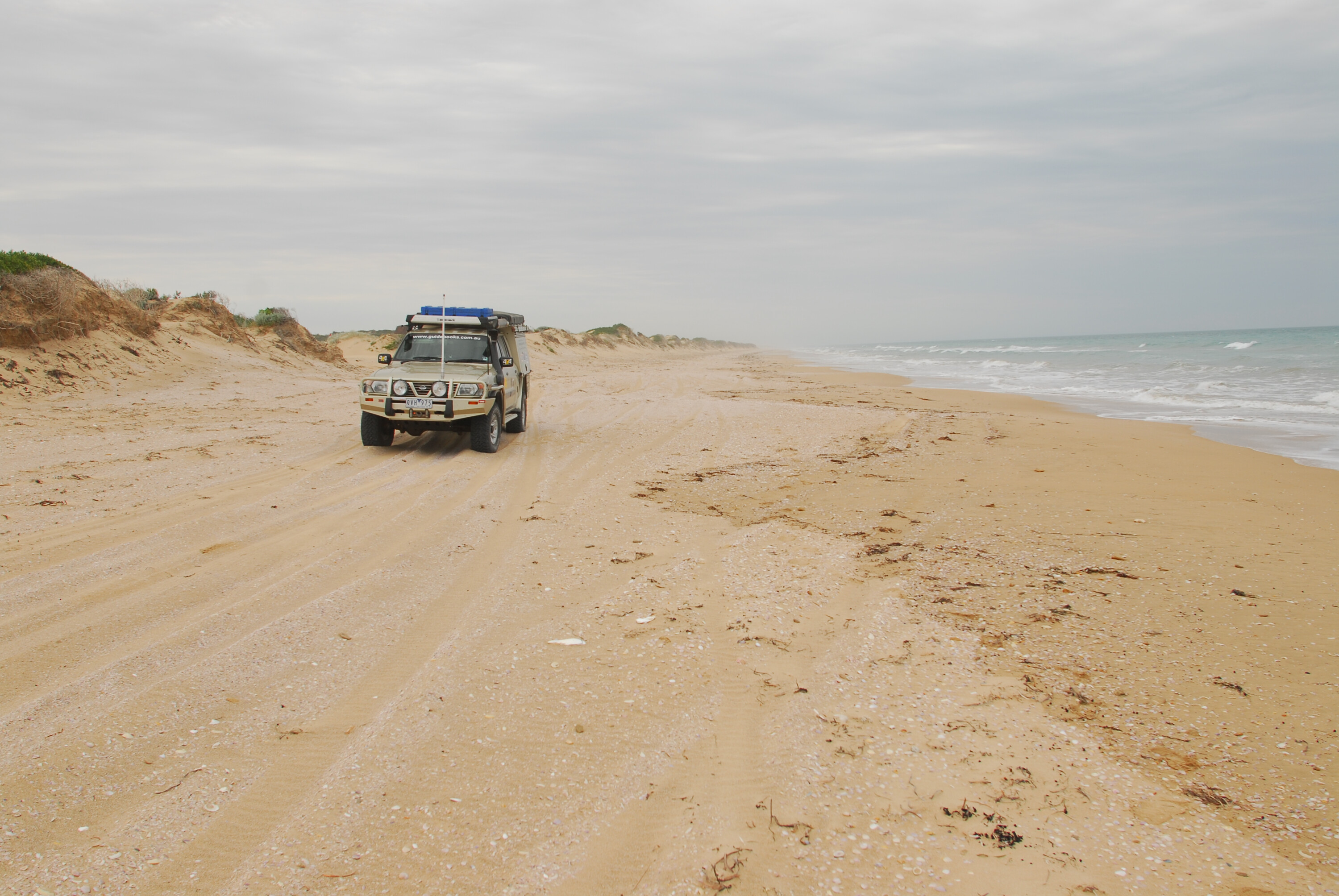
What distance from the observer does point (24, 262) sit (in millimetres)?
16156

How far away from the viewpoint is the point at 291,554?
5520 mm

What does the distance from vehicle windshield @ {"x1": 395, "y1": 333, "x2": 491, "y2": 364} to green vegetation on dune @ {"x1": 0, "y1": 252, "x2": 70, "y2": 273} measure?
11126 millimetres

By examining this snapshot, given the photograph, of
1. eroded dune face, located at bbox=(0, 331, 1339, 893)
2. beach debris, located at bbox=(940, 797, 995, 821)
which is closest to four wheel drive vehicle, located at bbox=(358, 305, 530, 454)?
eroded dune face, located at bbox=(0, 331, 1339, 893)

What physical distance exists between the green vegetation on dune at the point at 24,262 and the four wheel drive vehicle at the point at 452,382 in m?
11.1

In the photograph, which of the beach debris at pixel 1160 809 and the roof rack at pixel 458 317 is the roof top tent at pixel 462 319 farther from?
the beach debris at pixel 1160 809

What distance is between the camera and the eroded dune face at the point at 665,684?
2.47m

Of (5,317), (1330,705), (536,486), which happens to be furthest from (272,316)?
(1330,705)

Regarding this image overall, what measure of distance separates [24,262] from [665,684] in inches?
770

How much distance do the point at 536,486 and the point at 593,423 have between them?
511 cm

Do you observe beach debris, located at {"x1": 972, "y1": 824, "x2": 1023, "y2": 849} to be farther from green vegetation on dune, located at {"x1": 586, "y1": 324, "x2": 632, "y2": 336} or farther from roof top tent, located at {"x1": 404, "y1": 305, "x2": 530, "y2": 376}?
green vegetation on dune, located at {"x1": 586, "y1": 324, "x2": 632, "y2": 336}

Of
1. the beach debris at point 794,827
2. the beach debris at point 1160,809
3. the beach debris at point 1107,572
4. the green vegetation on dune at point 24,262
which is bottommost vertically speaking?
the beach debris at point 794,827

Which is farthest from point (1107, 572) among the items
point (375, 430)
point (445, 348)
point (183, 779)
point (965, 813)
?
point (445, 348)

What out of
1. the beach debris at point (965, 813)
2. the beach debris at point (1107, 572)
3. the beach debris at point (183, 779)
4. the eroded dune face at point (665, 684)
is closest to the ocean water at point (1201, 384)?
the eroded dune face at point (665, 684)

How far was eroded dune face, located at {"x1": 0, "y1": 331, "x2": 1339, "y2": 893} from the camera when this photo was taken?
2.47 meters
